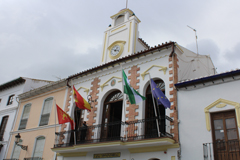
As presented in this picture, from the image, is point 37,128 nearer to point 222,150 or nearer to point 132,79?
point 132,79

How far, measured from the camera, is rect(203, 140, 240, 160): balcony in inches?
348

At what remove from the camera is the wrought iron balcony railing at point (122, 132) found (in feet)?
36.5

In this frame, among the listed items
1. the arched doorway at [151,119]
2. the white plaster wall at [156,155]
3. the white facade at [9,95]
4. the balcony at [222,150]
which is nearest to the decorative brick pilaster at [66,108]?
the white plaster wall at [156,155]

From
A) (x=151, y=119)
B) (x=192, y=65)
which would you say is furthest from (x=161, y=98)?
(x=192, y=65)

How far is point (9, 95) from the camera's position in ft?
73.2

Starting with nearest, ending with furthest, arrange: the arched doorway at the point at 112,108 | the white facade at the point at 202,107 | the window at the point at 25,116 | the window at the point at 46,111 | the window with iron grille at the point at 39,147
Answer: the white facade at the point at 202,107
the arched doorway at the point at 112,108
the window with iron grille at the point at 39,147
the window at the point at 46,111
the window at the point at 25,116

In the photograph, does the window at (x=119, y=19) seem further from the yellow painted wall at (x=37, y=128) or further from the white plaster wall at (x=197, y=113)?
the white plaster wall at (x=197, y=113)

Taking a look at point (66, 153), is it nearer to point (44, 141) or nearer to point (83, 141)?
point (83, 141)

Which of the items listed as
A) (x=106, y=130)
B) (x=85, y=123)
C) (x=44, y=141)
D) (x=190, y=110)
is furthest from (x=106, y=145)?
(x=44, y=141)

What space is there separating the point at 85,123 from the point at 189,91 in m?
6.21

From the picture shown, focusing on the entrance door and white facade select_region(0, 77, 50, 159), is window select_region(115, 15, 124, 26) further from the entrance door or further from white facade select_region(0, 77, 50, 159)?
the entrance door

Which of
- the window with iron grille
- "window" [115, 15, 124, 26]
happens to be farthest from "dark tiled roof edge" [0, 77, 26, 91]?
"window" [115, 15, 124, 26]

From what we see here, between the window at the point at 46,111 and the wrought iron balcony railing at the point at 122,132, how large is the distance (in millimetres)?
2495

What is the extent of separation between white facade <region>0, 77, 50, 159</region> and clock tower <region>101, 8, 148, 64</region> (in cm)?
841
